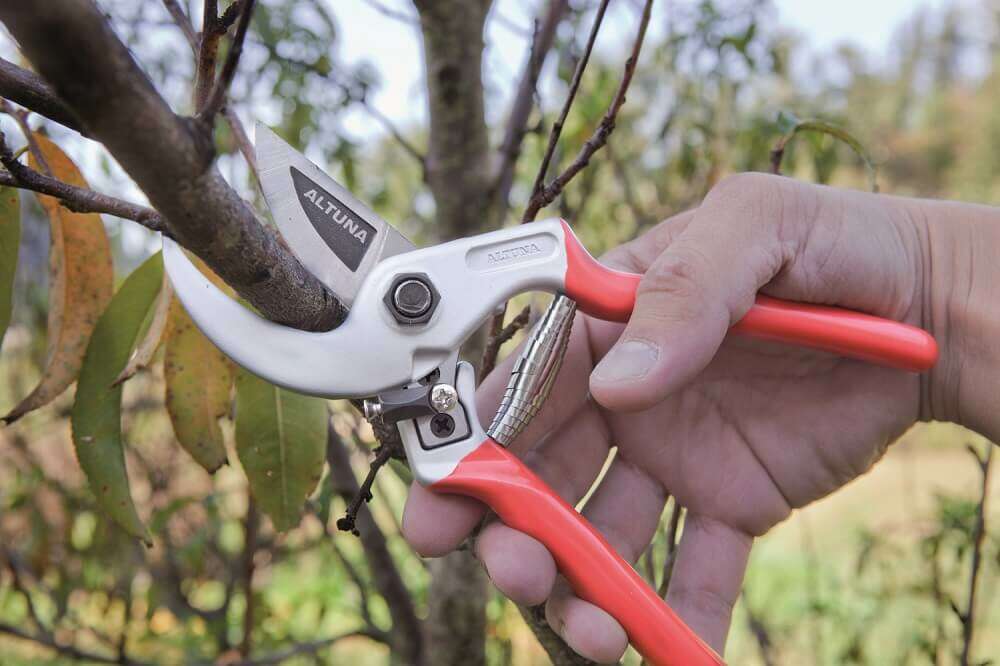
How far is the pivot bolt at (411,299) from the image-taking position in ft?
3.52

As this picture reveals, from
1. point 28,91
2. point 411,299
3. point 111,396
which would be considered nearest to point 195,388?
point 111,396

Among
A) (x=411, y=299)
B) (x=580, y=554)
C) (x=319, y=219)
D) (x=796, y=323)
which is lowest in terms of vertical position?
(x=580, y=554)

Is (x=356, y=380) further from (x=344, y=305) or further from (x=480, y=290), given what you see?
(x=480, y=290)

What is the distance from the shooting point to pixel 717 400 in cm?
149

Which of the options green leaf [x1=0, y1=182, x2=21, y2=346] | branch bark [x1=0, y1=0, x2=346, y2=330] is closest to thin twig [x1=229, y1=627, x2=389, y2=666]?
green leaf [x1=0, y1=182, x2=21, y2=346]

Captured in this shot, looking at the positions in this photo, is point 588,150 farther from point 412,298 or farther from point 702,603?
point 702,603

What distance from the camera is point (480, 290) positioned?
1129 mm

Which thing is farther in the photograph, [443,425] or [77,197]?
[443,425]

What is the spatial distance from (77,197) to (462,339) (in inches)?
19.6

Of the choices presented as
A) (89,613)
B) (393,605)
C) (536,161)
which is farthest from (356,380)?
(89,613)

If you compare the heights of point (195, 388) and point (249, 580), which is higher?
point (195, 388)

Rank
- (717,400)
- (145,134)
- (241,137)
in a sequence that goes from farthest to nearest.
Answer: (717,400) → (241,137) → (145,134)

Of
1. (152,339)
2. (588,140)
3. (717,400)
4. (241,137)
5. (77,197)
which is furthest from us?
(717,400)

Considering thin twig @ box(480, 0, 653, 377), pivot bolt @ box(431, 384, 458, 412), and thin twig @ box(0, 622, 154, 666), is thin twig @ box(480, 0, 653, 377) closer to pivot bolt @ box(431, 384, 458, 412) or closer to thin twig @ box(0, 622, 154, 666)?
pivot bolt @ box(431, 384, 458, 412)
